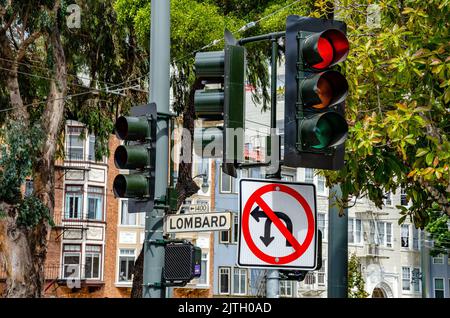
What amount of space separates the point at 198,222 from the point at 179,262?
0.63 metres

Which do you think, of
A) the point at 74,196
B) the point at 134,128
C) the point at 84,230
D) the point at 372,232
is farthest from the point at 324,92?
the point at 372,232

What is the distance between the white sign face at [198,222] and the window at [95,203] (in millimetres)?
41053

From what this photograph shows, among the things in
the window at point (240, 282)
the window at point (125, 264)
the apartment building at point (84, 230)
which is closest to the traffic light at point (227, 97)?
the apartment building at point (84, 230)

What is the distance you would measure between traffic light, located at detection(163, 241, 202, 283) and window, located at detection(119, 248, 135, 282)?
42.1 meters

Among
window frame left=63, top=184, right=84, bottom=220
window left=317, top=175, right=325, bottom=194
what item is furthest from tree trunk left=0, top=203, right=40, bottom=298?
window left=317, top=175, right=325, bottom=194

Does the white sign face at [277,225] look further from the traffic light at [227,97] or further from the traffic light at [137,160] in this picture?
the traffic light at [137,160]

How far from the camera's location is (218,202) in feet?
182

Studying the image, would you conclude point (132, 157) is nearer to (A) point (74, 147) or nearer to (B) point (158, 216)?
(B) point (158, 216)

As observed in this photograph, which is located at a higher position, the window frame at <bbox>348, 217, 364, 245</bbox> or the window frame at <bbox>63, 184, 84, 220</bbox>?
the window frame at <bbox>63, 184, 84, 220</bbox>

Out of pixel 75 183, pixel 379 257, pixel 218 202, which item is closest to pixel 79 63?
pixel 75 183

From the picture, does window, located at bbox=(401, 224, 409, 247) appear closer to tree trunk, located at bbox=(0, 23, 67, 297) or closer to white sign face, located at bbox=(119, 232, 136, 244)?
white sign face, located at bbox=(119, 232, 136, 244)

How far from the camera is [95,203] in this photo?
51781mm

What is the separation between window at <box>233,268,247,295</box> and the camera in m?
55.2

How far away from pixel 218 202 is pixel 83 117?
87.8 feet
